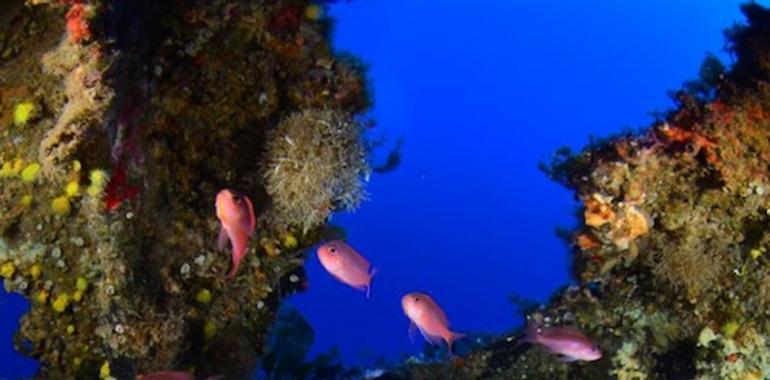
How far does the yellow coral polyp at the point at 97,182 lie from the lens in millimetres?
4098

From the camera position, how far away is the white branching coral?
4.81m

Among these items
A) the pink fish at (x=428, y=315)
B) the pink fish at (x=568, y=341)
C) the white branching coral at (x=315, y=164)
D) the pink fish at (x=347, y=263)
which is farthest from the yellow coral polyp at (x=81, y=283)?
the pink fish at (x=568, y=341)

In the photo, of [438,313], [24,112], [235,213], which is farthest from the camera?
[438,313]

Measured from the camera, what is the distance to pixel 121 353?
466 centimetres

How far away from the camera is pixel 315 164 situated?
15.7 ft

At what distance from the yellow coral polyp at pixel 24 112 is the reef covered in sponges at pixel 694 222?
13.8ft

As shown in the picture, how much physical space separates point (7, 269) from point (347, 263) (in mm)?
2169

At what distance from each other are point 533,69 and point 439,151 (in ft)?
66.6

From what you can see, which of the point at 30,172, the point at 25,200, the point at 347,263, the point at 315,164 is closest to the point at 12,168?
the point at 30,172

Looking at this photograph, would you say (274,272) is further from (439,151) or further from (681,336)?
(439,151)

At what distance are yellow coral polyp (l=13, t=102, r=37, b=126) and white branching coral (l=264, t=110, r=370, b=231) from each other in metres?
1.51

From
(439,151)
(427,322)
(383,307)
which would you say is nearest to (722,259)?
(427,322)

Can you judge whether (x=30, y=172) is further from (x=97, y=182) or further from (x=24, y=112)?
(x=97, y=182)

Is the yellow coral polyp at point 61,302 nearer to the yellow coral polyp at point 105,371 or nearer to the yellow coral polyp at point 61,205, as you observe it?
the yellow coral polyp at point 105,371
